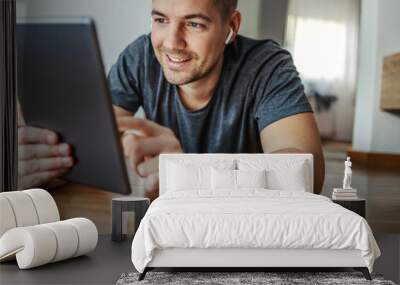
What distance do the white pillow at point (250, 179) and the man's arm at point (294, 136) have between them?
527mm

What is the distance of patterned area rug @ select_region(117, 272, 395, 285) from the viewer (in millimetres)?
4633

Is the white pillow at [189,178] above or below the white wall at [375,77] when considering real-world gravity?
below

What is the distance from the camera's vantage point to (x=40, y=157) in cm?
676

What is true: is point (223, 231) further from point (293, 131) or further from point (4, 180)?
point (4, 180)

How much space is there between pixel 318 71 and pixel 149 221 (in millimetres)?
2695

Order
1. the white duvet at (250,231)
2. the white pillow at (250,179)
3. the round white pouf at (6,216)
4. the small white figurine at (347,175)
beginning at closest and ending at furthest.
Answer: the white duvet at (250,231)
the round white pouf at (6,216)
the white pillow at (250,179)
the small white figurine at (347,175)

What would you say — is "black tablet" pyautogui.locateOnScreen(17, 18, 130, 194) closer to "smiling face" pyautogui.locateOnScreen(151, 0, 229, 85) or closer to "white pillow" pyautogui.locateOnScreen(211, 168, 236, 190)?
"smiling face" pyautogui.locateOnScreen(151, 0, 229, 85)

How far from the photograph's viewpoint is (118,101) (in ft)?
21.7

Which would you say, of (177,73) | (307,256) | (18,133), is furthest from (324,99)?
(18,133)

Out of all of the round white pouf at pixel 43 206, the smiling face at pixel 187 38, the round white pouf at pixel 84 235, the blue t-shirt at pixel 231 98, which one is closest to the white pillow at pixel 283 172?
the blue t-shirt at pixel 231 98

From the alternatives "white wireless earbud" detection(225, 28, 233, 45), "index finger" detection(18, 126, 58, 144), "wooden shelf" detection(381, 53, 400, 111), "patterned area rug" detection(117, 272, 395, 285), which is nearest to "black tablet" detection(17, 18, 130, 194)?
"index finger" detection(18, 126, 58, 144)

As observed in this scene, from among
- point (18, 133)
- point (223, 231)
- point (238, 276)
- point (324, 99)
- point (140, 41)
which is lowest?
point (238, 276)

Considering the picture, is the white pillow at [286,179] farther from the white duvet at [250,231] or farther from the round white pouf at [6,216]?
the round white pouf at [6,216]

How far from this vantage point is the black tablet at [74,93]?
658 cm
